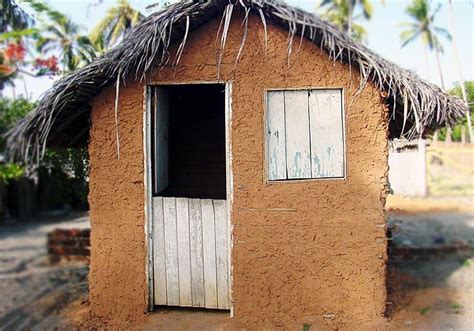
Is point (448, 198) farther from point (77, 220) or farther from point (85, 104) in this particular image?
point (85, 104)

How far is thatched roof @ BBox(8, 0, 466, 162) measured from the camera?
4375 millimetres

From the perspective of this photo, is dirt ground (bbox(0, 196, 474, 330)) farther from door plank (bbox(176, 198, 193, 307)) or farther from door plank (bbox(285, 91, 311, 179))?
door plank (bbox(285, 91, 311, 179))

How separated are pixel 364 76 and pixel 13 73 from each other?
518 cm

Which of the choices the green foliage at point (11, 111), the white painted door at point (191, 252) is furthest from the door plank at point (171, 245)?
the green foliage at point (11, 111)

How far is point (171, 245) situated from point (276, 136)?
5.72 ft

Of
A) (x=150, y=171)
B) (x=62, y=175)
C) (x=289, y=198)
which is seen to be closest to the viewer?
(x=289, y=198)

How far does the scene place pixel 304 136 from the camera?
472 centimetres

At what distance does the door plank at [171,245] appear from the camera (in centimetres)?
495

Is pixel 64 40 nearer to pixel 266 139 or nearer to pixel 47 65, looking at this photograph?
pixel 47 65

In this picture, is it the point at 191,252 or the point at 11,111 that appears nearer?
the point at 191,252

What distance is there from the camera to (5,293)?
599 centimetres

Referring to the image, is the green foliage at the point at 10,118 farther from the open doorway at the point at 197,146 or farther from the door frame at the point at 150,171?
the open doorway at the point at 197,146

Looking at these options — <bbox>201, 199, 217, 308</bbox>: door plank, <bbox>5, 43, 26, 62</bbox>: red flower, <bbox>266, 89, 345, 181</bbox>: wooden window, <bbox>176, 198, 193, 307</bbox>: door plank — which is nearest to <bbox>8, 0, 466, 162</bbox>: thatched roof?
<bbox>266, 89, 345, 181</bbox>: wooden window

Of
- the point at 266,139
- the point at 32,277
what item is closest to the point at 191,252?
the point at 266,139
